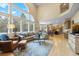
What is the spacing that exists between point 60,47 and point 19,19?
120 centimetres

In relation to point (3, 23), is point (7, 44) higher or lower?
lower

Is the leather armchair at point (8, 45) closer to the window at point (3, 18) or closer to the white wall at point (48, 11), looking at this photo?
the window at point (3, 18)

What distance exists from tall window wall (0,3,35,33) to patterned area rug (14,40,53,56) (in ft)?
1.20

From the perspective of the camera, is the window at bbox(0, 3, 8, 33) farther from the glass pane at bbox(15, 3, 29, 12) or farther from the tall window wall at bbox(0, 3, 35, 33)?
the glass pane at bbox(15, 3, 29, 12)

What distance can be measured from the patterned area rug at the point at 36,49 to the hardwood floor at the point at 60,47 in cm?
12

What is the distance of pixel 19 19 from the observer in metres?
3.20

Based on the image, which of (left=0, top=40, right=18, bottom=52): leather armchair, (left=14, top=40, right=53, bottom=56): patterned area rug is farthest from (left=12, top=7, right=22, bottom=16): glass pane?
(left=14, top=40, right=53, bottom=56): patterned area rug

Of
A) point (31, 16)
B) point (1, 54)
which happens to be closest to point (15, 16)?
point (31, 16)

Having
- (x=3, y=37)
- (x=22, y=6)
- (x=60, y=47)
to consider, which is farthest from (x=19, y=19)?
(x=60, y=47)

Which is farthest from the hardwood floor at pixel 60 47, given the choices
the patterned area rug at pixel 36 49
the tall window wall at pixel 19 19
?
the tall window wall at pixel 19 19

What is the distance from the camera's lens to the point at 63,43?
3.15 m

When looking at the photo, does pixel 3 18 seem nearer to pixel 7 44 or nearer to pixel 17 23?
pixel 17 23

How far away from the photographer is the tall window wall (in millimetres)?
3096

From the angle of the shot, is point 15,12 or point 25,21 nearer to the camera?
point 15,12
